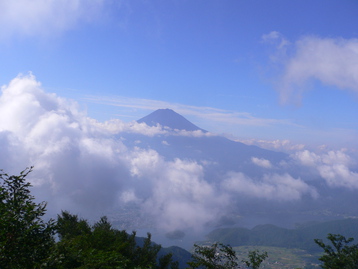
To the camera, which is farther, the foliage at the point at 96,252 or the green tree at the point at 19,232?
the foliage at the point at 96,252

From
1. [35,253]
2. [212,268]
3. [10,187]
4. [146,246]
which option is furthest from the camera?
[146,246]

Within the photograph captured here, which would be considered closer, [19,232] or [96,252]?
[19,232]

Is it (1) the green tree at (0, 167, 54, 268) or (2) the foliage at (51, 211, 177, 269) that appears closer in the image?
(1) the green tree at (0, 167, 54, 268)

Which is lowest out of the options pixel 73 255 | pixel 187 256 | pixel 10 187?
pixel 187 256

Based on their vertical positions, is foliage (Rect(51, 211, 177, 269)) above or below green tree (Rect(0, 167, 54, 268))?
below

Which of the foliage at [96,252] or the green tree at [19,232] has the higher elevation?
the green tree at [19,232]

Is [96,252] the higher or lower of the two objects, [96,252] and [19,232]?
the lower

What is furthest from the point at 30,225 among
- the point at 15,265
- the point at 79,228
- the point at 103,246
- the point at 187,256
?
the point at 187,256

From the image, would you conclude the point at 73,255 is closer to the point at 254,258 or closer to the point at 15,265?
the point at 15,265
